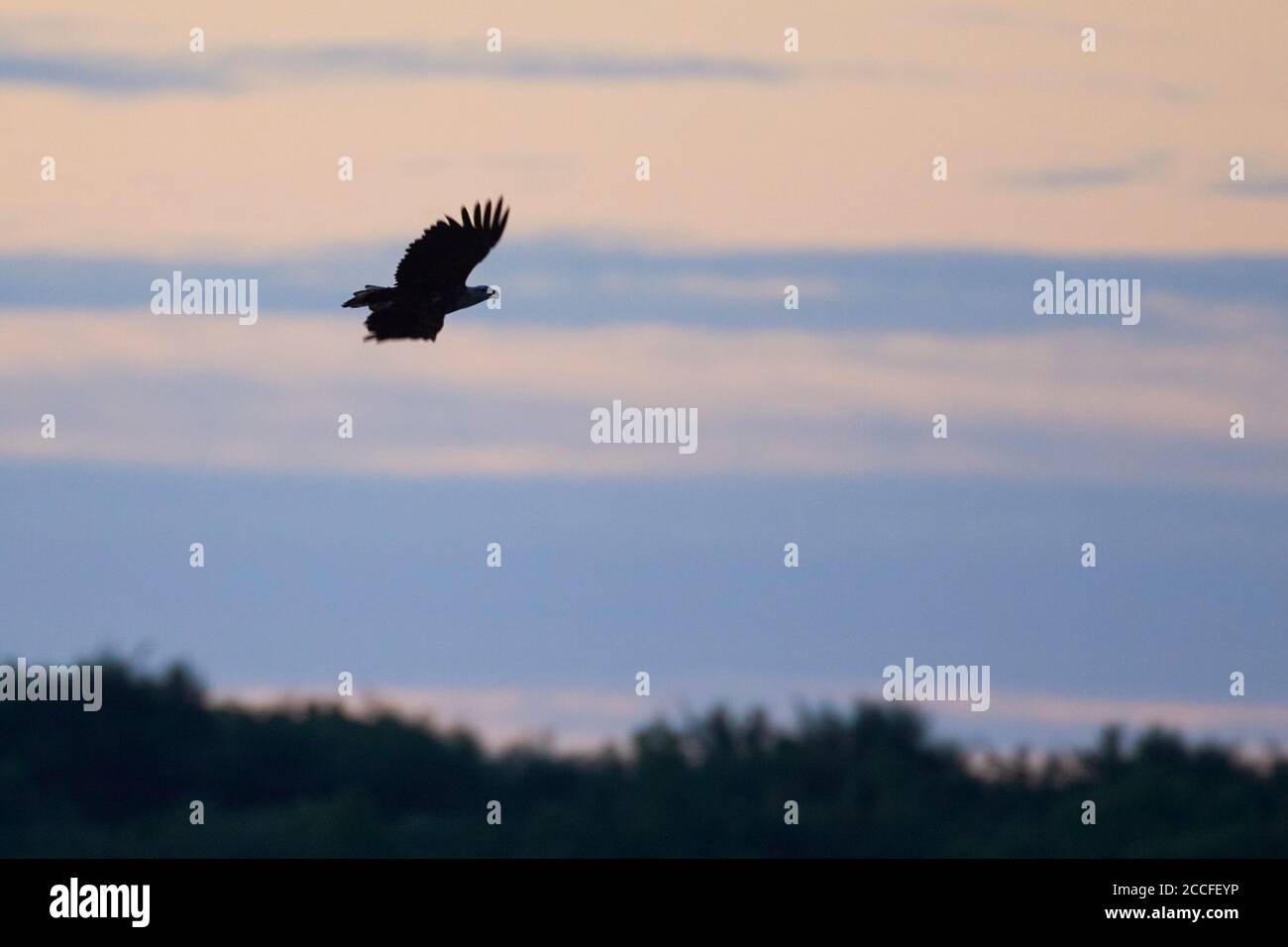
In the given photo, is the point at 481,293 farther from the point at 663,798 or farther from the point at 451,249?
the point at 663,798

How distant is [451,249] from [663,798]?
1167 cm

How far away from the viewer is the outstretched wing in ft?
82.1

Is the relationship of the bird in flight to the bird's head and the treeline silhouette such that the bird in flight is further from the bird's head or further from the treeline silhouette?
the treeline silhouette

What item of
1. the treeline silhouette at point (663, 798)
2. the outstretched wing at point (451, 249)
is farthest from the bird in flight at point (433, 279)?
the treeline silhouette at point (663, 798)

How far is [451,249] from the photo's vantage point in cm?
2502

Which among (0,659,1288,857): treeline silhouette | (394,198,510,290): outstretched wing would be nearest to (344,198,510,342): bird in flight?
(394,198,510,290): outstretched wing

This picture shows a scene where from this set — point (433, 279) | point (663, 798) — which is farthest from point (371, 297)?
point (663, 798)

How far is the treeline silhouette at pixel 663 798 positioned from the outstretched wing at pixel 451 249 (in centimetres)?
970

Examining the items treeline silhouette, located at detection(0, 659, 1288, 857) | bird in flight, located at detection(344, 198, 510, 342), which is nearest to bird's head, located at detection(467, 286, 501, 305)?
bird in flight, located at detection(344, 198, 510, 342)

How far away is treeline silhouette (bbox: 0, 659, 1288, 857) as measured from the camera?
33.2 metres

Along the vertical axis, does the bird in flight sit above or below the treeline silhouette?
above
